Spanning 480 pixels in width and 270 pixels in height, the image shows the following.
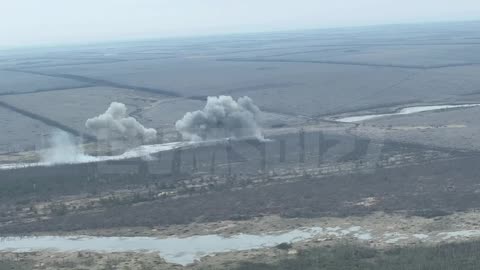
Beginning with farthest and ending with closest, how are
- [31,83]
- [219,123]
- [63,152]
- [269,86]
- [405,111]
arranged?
Answer: [31,83] < [269,86] < [405,111] < [219,123] < [63,152]

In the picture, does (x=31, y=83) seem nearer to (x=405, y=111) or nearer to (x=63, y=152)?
(x=63, y=152)

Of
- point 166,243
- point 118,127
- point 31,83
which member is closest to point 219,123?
point 118,127

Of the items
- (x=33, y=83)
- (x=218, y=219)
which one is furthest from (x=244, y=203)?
(x=33, y=83)

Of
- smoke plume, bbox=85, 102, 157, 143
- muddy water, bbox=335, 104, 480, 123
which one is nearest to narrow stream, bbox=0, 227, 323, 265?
smoke plume, bbox=85, 102, 157, 143

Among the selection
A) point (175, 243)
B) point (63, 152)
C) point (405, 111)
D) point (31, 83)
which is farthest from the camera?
point (31, 83)

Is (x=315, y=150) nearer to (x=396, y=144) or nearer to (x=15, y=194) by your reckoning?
(x=396, y=144)

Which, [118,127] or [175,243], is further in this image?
[118,127]
